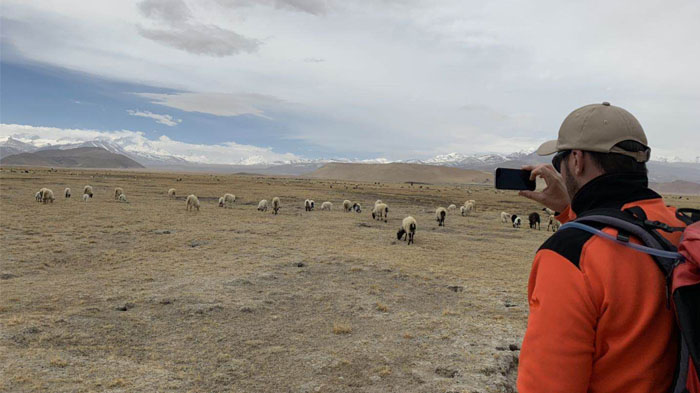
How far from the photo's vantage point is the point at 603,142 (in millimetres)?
1818

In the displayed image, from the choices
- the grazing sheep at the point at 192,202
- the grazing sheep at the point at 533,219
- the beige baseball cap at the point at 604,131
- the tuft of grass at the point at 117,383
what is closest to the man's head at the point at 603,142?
the beige baseball cap at the point at 604,131

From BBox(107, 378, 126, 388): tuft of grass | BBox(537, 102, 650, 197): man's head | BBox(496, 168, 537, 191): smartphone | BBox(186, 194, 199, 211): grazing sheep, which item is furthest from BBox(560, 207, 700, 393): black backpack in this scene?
BBox(186, 194, 199, 211): grazing sheep

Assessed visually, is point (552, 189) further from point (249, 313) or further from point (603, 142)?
point (249, 313)

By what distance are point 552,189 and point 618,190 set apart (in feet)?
2.06

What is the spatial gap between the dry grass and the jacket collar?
15.4ft

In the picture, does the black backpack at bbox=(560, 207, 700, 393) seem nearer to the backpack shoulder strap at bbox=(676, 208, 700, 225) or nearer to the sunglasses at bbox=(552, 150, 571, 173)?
the backpack shoulder strap at bbox=(676, 208, 700, 225)

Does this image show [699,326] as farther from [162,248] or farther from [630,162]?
[162,248]

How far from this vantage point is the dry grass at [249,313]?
5863 mm

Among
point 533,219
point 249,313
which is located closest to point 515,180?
point 249,313

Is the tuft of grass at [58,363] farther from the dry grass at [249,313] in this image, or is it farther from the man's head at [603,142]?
the man's head at [603,142]

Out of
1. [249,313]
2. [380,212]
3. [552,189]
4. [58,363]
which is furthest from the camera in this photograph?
[380,212]

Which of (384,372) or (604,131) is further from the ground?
(604,131)

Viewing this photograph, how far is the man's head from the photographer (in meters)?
1.82

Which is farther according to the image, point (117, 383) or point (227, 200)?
point (227, 200)
